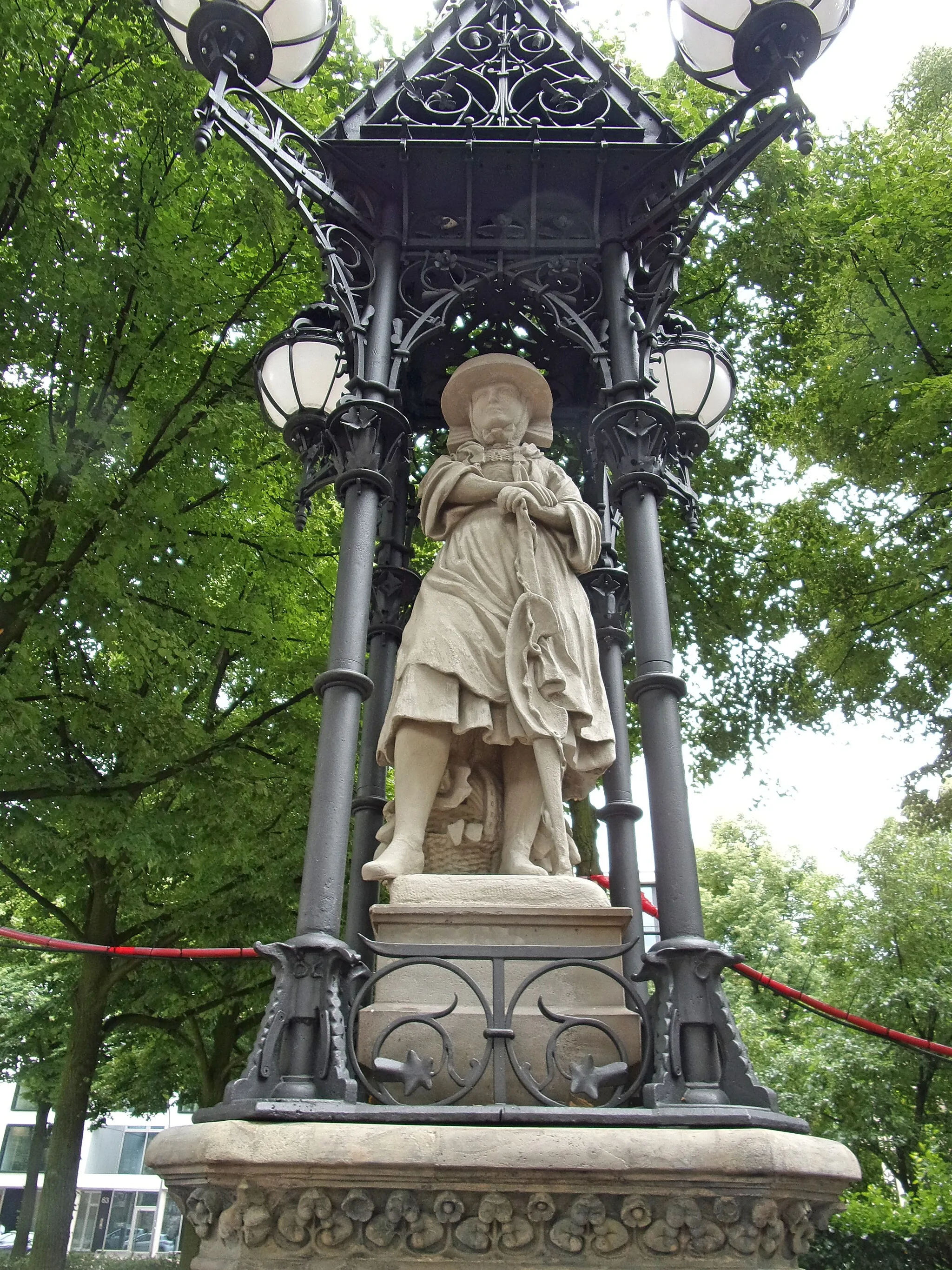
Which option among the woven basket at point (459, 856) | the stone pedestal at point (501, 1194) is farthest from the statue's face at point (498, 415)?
the stone pedestal at point (501, 1194)

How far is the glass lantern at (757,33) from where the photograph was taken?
3893 millimetres

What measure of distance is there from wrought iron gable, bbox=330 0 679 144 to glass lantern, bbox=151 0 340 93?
0.34 metres

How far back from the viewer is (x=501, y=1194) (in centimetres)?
239

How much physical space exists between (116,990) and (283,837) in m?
5.31

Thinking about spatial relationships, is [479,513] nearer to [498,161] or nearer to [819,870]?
[498,161]

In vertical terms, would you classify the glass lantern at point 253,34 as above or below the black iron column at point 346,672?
above

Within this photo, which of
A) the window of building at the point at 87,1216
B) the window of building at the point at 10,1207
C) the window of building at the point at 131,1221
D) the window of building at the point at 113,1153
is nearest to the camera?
the window of building at the point at 10,1207

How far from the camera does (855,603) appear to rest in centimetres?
1012

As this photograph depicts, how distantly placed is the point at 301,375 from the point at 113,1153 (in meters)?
44.3

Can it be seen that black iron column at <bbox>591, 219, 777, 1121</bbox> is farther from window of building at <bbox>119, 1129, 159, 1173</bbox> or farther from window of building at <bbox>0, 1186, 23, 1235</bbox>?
window of building at <bbox>119, 1129, 159, 1173</bbox>

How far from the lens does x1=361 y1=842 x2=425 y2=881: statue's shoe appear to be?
3.60 m

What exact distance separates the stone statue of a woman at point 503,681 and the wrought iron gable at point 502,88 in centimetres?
164

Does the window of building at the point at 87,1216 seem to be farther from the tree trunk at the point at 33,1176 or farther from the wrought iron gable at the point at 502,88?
the wrought iron gable at the point at 502,88

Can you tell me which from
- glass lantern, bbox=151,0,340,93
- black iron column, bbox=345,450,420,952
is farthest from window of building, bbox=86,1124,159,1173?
glass lantern, bbox=151,0,340,93
